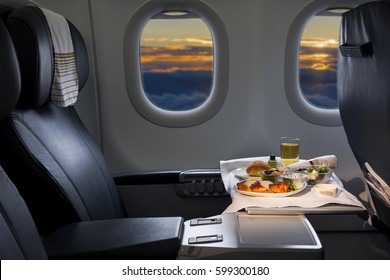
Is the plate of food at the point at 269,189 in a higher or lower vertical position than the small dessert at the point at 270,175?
lower

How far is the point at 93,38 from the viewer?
2.29 metres

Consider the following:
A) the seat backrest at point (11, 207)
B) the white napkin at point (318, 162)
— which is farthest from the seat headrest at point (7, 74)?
the white napkin at point (318, 162)

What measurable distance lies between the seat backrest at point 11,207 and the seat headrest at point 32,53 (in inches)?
11.2

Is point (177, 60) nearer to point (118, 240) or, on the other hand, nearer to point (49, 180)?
point (49, 180)

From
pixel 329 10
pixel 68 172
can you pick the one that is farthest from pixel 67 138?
pixel 329 10

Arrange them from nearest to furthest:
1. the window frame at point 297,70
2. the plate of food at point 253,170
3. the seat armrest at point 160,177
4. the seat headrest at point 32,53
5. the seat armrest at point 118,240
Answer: the seat armrest at point 118,240, the seat headrest at point 32,53, the plate of food at point 253,170, the seat armrest at point 160,177, the window frame at point 297,70

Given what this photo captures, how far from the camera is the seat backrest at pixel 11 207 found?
1006mm

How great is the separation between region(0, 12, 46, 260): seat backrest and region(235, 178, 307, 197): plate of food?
0.70m

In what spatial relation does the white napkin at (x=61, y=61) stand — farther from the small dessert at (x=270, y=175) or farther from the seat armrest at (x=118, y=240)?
the small dessert at (x=270, y=175)

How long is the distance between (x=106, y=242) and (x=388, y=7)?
1.06 meters

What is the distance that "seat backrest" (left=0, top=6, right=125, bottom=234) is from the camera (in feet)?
4.43

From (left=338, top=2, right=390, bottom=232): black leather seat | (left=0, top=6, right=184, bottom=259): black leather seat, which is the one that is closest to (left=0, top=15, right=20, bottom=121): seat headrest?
(left=0, top=6, right=184, bottom=259): black leather seat

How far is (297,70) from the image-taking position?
7.55ft
